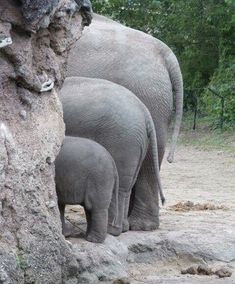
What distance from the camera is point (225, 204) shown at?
8.27 m

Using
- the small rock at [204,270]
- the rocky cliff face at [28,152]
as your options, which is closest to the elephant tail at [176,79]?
the small rock at [204,270]

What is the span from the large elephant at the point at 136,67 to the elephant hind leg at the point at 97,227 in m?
0.93

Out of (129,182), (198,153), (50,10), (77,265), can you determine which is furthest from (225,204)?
(198,153)

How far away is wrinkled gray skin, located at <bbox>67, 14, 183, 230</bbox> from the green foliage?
12.1 meters

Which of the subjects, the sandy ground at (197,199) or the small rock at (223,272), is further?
the sandy ground at (197,199)

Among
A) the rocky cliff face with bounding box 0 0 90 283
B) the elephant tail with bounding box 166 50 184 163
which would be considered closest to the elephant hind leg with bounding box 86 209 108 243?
the rocky cliff face with bounding box 0 0 90 283

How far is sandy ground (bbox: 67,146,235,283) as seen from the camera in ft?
18.4

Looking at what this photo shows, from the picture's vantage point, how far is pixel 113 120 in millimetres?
5602

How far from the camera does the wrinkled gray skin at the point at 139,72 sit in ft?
20.7

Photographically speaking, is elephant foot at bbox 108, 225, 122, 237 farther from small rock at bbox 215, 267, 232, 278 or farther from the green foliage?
the green foliage

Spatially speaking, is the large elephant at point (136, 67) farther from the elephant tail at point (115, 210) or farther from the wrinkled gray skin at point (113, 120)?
the elephant tail at point (115, 210)

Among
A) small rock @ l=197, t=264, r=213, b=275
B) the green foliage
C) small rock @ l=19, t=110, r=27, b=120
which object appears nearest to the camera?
small rock @ l=19, t=110, r=27, b=120

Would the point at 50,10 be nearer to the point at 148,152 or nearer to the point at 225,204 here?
the point at 148,152

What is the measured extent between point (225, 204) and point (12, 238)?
3.99m
